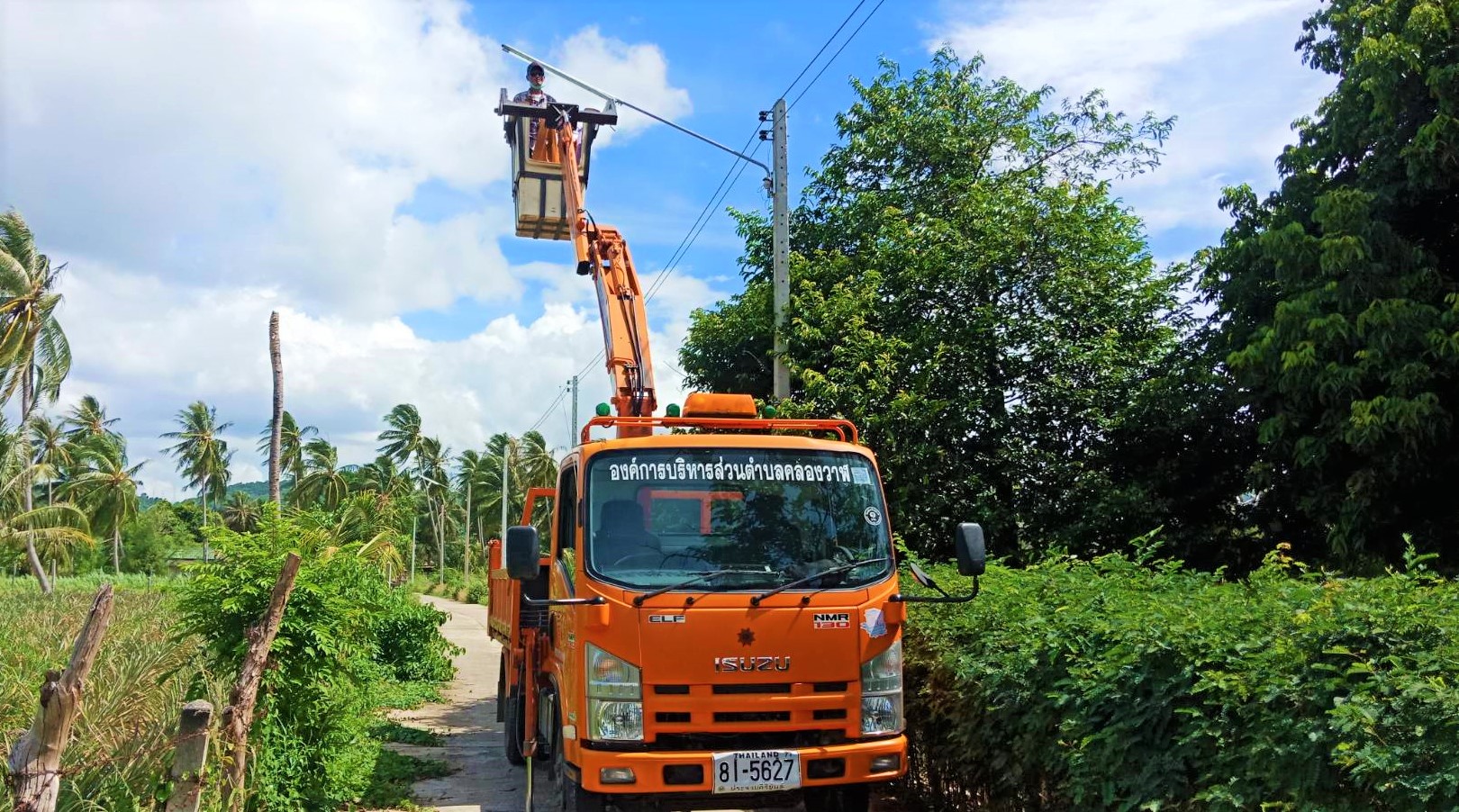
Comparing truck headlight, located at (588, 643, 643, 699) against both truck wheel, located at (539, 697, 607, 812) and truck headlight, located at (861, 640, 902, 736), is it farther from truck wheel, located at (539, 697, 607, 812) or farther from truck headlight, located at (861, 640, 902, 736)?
truck headlight, located at (861, 640, 902, 736)

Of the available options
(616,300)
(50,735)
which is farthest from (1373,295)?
(50,735)

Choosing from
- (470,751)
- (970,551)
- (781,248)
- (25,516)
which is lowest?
(470,751)

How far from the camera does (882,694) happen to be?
19.5ft

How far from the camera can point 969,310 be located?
13227 mm

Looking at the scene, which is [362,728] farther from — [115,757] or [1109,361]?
[1109,361]

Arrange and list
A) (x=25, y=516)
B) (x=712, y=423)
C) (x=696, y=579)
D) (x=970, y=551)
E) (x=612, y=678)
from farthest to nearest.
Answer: (x=25, y=516), (x=712, y=423), (x=970, y=551), (x=696, y=579), (x=612, y=678)

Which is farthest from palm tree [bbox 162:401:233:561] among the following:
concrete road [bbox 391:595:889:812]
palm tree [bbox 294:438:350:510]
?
concrete road [bbox 391:595:889:812]

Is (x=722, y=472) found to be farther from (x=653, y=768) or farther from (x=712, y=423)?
(x=653, y=768)

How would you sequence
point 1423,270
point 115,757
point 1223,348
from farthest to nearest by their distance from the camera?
1. point 1223,348
2. point 1423,270
3. point 115,757

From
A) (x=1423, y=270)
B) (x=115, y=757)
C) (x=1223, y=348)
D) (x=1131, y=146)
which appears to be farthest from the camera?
(x=1131, y=146)

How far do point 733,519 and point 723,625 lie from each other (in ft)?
2.30

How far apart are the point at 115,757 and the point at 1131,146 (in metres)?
15.9

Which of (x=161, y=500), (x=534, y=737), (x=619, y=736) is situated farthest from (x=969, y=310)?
(x=161, y=500)

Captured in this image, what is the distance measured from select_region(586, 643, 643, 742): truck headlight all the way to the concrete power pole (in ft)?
21.7
